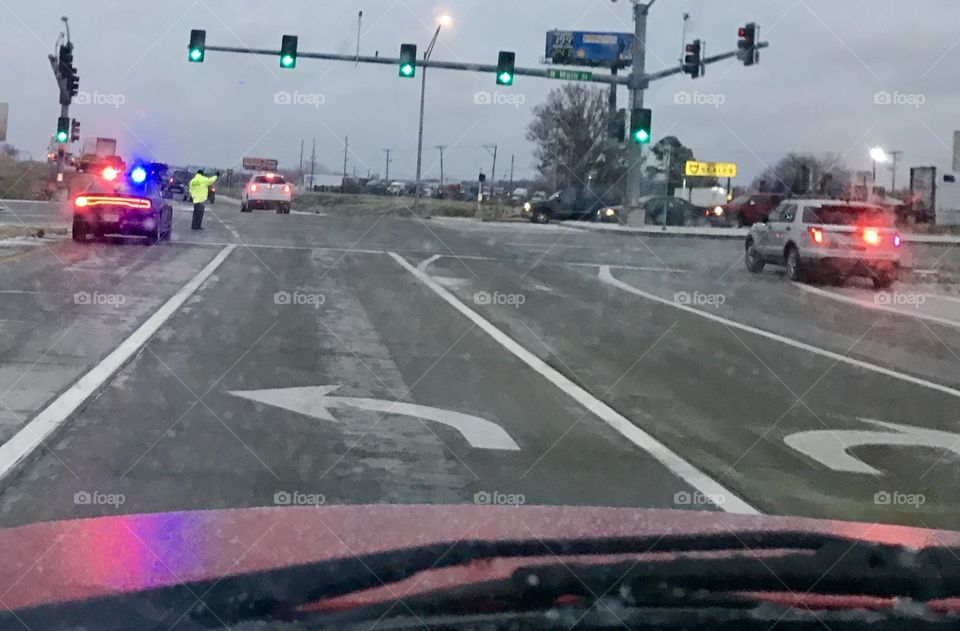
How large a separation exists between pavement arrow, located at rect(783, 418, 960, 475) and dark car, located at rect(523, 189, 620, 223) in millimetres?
49097

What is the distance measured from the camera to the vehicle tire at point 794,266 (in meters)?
23.5

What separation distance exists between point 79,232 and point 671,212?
3701 centimetres

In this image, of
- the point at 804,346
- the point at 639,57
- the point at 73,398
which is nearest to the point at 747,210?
the point at 639,57

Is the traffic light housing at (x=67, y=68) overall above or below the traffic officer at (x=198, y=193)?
above

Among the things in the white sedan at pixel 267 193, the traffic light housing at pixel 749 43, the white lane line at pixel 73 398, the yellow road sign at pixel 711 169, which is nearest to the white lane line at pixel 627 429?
the white lane line at pixel 73 398

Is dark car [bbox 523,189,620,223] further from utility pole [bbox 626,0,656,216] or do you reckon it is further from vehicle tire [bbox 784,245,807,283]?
vehicle tire [bbox 784,245,807,283]

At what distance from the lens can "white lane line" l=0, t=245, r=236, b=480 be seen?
23.2 ft

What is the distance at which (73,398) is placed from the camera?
8836mm

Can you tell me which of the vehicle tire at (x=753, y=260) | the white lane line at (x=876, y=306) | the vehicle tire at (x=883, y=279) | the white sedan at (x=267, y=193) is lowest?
the white lane line at (x=876, y=306)

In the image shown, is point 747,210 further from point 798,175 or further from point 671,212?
point 798,175

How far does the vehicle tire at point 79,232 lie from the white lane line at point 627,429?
13.4 metres

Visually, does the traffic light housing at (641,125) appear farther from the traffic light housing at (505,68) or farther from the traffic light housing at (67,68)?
the traffic light housing at (67,68)

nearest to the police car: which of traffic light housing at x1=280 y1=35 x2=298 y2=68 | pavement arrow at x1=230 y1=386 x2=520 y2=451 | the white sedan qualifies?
traffic light housing at x1=280 y1=35 x2=298 y2=68

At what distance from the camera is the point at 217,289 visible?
56.2 feet
